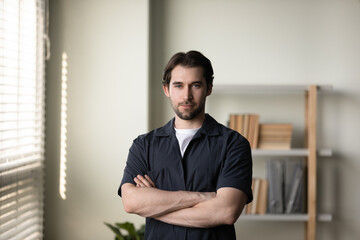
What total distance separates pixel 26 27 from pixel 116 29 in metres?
0.66

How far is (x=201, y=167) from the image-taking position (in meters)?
1.85

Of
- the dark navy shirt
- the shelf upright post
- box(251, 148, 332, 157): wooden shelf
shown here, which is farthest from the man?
the shelf upright post

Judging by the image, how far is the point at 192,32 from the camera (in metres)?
3.69

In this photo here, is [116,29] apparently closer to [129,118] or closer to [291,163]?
[129,118]

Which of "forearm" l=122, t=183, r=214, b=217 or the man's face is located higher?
the man's face

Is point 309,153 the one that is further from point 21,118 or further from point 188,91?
point 21,118

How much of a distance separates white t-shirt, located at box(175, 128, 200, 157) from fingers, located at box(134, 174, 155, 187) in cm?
18

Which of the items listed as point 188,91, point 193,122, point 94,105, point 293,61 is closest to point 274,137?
point 293,61

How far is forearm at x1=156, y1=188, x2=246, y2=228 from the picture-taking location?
1.81 meters

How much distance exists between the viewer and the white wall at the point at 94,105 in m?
3.45

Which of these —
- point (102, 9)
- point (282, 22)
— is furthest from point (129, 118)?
point (282, 22)

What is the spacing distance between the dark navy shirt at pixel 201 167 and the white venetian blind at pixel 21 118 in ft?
3.76

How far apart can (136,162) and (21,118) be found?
131cm

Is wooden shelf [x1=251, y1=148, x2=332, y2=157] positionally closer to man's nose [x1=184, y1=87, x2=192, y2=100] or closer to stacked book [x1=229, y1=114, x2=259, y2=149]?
stacked book [x1=229, y1=114, x2=259, y2=149]
